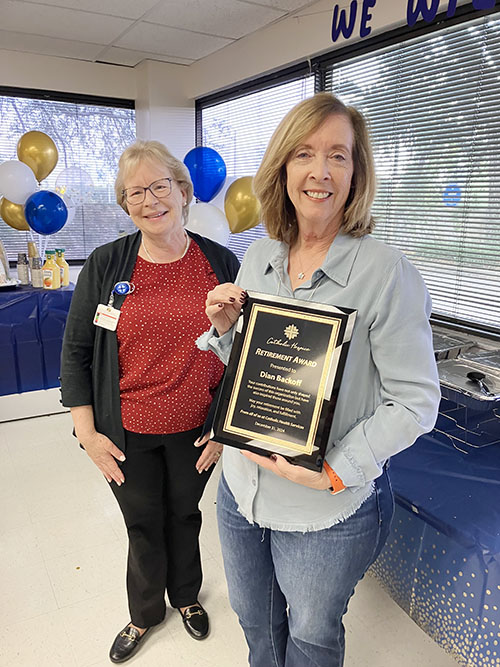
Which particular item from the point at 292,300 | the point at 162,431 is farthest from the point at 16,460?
the point at 292,300

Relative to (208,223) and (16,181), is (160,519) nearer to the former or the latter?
(208,223)

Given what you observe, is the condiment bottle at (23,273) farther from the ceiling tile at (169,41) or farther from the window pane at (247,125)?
the ceiling tile at (169,41)

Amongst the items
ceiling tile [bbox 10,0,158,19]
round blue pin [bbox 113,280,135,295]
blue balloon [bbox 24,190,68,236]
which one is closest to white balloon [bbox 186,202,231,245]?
blue balloon [bbox 24,190,68,236]

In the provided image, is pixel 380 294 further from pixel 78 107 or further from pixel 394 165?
pixel 78 107

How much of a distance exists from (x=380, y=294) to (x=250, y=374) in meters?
0.29

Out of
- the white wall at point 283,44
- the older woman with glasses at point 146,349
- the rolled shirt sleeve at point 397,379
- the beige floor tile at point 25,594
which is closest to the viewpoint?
the rolled shirt sleeve at point 397,379

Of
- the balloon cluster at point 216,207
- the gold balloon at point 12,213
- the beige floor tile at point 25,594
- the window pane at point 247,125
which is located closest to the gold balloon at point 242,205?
the balloon cluster at point 216,207

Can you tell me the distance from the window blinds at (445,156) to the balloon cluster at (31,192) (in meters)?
2.18

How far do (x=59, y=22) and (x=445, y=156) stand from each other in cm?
264

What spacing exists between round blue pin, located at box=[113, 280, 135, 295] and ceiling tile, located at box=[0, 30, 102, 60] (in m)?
3.16

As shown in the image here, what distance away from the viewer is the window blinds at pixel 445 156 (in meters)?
2.21

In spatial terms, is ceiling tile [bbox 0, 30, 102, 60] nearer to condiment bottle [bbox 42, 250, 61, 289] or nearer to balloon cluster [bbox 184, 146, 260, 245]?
balloon cluster [bbox 184, 146, 260, 245]

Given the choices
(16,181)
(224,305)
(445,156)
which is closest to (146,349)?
(224,305)

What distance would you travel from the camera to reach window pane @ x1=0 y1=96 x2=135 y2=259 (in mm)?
4320
